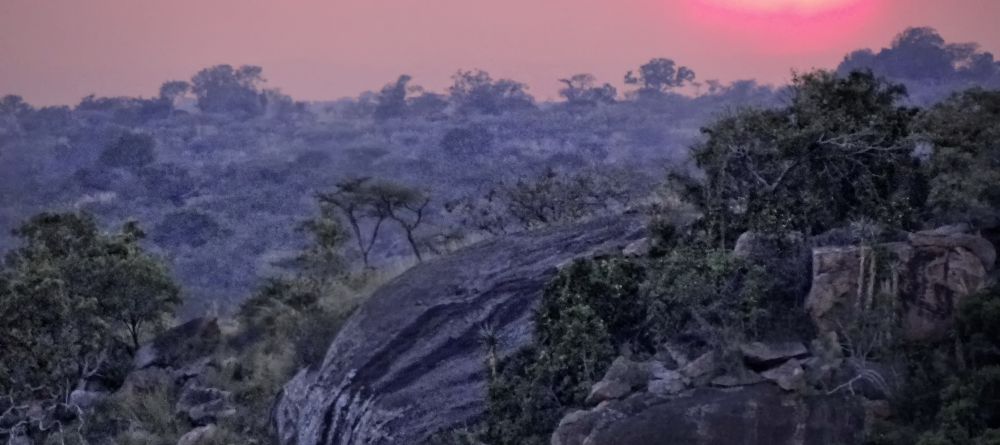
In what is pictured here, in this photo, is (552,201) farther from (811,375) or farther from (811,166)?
(811,375)

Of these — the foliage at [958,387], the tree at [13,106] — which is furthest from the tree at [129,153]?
the foliage at [958,387]

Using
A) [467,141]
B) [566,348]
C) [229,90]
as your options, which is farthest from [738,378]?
[229,90]

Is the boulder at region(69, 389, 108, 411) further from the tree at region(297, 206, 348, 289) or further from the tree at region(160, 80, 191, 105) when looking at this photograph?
the tree at region(160, 80, 191, 105)

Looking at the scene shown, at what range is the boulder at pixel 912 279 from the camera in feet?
39.6

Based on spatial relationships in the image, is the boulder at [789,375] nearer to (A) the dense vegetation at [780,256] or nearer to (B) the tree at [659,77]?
(A) the dense vegetation at [780,256]

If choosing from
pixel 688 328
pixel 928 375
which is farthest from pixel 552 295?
pixel 928 375

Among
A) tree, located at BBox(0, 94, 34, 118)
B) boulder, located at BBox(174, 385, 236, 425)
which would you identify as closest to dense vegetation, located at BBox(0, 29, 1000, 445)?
boulder, located at BBox(174, 385, 236, 425)

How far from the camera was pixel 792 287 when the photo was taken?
1319 centimetres

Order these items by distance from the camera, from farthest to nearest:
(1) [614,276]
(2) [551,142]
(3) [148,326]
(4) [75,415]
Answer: (2) [551,142]
(3) [148,326]
(4) [75,415]
(1) [614,276]

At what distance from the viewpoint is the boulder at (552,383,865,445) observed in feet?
36.6

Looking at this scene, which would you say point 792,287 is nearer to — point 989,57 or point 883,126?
point 883,126

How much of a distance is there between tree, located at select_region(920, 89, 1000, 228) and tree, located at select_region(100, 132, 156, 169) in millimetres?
59916

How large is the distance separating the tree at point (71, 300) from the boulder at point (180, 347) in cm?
74

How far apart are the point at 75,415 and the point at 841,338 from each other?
15.1 m
